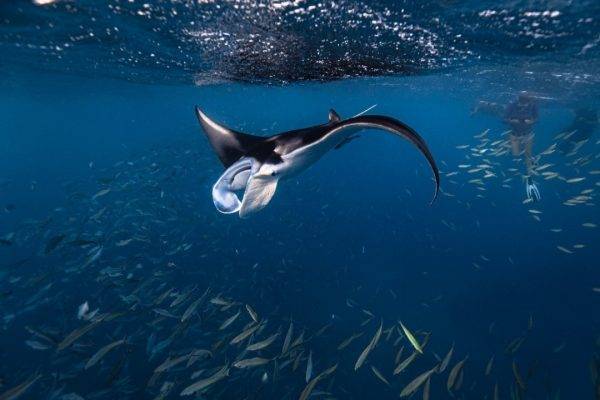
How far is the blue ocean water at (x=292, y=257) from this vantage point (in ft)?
22.2

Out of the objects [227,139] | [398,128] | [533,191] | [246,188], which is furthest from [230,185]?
[533,191]

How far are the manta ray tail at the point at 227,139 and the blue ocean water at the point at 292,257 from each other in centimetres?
283

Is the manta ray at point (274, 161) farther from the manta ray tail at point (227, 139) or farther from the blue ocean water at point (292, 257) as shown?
the blue ocean water at point (292, 257)

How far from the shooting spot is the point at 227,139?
13.8 feet

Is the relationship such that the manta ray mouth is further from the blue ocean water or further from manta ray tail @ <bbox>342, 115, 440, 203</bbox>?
the blue ocean water

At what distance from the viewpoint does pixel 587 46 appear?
9.61 m

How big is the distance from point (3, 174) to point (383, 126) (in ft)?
163

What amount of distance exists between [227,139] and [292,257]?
10.4 metres

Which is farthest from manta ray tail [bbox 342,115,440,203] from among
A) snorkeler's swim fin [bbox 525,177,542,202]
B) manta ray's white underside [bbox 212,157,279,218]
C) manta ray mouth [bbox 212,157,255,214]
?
snorkeler's swim fin [bbox 525,177,542,202]

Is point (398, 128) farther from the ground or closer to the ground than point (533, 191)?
farther from the ground

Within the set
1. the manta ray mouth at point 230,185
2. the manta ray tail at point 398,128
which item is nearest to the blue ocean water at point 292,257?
the manta ray mouth at point 230,185

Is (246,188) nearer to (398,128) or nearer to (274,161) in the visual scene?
(274,161)

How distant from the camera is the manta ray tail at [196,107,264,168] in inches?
160

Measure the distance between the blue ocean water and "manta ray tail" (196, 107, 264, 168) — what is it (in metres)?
2.83
